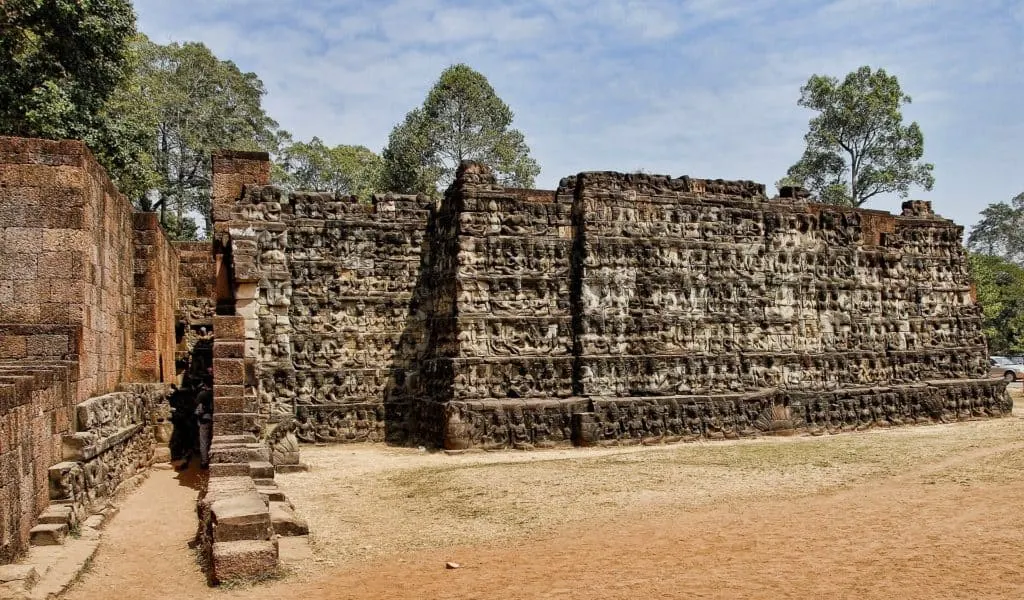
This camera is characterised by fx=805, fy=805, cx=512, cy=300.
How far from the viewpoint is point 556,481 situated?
1081 cm

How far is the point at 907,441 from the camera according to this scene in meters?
14.5

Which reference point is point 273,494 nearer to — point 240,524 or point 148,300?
point 240,524

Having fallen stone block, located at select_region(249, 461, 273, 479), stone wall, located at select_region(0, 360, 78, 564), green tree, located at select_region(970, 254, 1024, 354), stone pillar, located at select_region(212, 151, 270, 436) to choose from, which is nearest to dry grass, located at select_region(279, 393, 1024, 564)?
fallen stone block, located at select_region(249, 461, 273, 479)

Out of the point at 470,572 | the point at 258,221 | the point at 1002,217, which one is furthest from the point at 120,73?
the point at 1002,217

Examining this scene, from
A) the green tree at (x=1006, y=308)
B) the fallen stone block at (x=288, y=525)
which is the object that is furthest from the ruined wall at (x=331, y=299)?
the green tree at (x=1006, y=308)

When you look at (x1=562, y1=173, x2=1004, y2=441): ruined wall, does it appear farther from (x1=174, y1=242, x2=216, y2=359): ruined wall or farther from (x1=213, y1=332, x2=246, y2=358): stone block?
(x1=174, y1=242, x2=216, y2=359): ruined wall

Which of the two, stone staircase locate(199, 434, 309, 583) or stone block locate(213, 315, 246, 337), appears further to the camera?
stone block locate(213, 315, 246, 337)

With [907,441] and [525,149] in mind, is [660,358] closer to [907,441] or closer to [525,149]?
[907,441]

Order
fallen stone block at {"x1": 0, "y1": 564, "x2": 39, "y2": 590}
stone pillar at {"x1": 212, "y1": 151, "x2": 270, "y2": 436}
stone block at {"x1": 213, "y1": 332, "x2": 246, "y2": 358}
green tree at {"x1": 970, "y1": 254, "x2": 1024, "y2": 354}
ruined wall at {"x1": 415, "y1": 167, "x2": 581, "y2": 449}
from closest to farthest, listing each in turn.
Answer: fallen stone block at {"x1": 0, "y1": 564, "x2": 39, "y2": 590}
stone pillar at {"x1": 212, "y1": 151, "x2": 270, "y2": 436}
stone block at {"x1": 213, "y1": 332, "x2": 246, "y2": 358}
ruined wall at {"x1": 415, "y1": 167, "x2": 581, "y2": 449}
green tree at {"x1": 970, "y1": 254, "x2": 1024, "y2": 354}

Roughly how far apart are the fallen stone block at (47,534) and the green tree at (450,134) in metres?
28.6

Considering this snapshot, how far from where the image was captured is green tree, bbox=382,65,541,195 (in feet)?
114

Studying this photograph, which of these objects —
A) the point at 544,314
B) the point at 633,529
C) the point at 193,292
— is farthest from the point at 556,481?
the point at 193,292

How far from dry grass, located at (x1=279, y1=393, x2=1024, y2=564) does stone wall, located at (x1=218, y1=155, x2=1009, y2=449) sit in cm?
85

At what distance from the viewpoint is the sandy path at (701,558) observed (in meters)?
6.05
